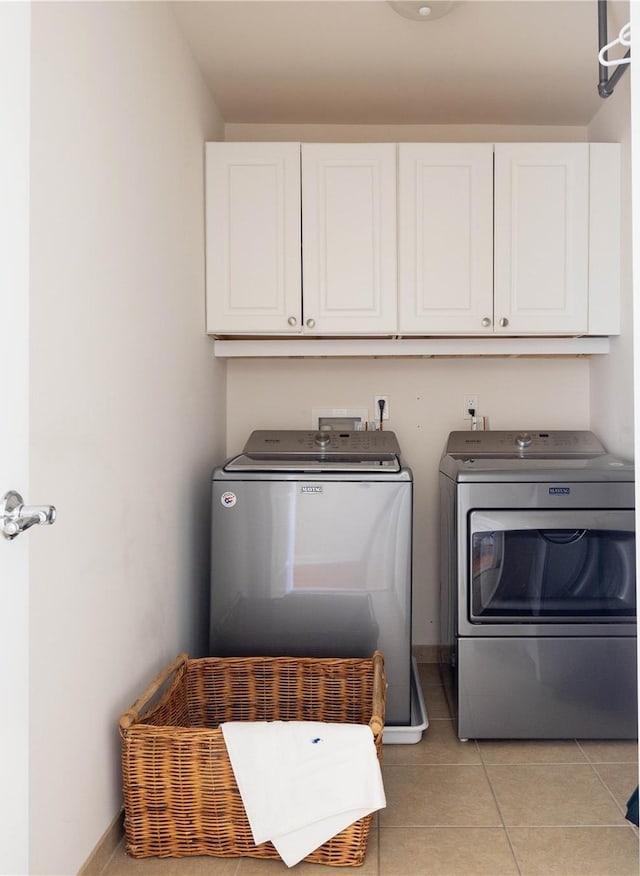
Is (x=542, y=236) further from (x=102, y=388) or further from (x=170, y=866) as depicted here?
(x=170, y=866)

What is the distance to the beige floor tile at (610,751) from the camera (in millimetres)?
2104

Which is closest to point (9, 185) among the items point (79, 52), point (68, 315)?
point (68, 315)

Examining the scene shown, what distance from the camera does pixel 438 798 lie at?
74.2 inches

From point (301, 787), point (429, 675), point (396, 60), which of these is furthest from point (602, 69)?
A: point (429, 675)

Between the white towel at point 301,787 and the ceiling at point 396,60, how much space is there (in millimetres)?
1978

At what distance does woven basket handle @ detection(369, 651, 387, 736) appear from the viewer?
161 cm

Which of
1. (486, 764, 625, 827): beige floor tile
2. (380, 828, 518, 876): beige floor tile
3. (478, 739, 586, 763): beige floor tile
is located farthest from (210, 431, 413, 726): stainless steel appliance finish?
(380, 828, 518, 876): beige floor tile

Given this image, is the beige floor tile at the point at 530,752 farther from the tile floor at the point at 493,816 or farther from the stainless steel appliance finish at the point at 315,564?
the stainless steel appliance finish at the point at 315,564

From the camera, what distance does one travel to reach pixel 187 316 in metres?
2.28

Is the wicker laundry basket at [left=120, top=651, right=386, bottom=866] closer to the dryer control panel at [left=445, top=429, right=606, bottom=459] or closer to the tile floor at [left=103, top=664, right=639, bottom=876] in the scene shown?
the tile floor at [left=103, top=664, right=639, bottom=876]

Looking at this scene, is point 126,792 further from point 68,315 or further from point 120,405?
A: point 68,315

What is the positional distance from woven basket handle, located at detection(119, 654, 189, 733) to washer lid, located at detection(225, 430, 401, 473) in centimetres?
61

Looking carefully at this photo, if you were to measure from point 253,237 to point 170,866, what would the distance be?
6.31 feet

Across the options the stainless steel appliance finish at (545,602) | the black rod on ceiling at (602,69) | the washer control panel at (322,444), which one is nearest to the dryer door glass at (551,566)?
the stainless steel appliance finish at (545,602)
